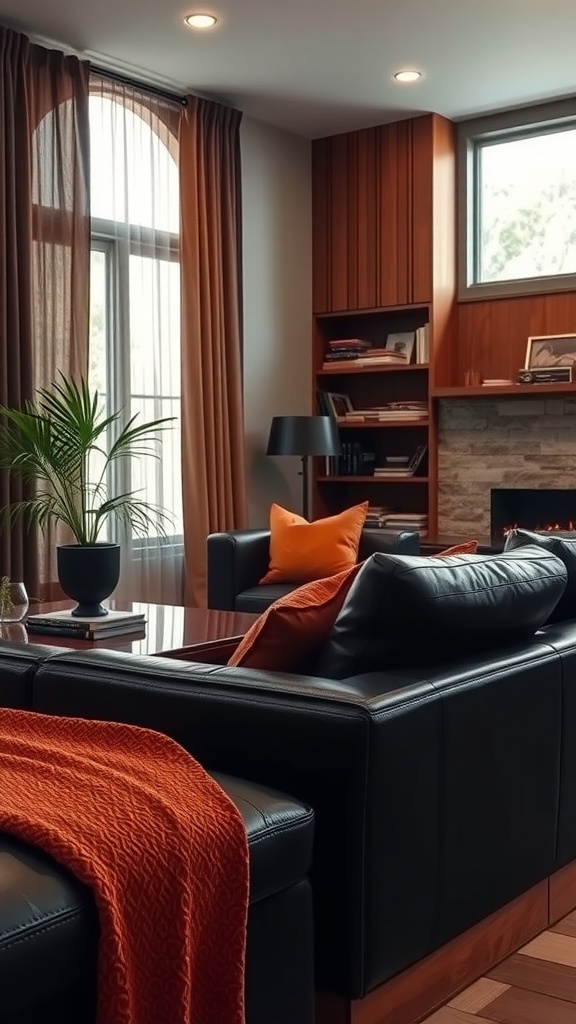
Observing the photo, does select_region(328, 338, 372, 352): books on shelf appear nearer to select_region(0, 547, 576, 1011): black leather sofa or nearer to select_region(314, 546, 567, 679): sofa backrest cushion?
select_region(0, 547, 576, 1011): black leather sofa

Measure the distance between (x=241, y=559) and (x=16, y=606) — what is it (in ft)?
6.04

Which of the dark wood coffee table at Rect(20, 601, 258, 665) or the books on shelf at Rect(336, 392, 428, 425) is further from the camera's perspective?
the books on shelf at Rect(336, 392, 428, 425)

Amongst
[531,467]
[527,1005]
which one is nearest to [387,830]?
[527,1005]

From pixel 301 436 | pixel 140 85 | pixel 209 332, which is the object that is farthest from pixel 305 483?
pixel 140 85

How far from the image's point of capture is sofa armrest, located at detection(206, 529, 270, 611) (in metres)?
5.23

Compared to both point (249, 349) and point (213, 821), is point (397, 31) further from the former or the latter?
point (213, 821)

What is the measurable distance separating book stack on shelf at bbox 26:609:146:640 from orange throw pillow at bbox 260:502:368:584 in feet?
5.58

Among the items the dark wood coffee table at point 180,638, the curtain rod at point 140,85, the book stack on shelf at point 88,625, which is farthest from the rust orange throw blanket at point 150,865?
the curtain rod at point 140,85

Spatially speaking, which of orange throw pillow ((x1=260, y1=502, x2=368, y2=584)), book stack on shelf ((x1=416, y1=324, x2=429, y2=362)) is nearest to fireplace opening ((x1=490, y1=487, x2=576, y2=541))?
book stack on shelf ((x1=416, y1=324, x2=429, y2=362))

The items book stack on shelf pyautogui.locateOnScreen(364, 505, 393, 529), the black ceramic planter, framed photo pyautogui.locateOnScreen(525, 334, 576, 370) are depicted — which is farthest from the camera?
book stack on shelf pyautogui.locateOnScreen(364, 505, 393, 529)

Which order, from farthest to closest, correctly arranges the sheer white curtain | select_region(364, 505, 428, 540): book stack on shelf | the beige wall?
select_region(364, 505, 428, 540): book stack on shelf, the beige wall, the sheer white curtain

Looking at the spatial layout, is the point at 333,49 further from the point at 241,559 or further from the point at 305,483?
the point at 241,559

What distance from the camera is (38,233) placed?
5.11 metres

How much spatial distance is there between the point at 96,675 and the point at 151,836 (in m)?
0.66
